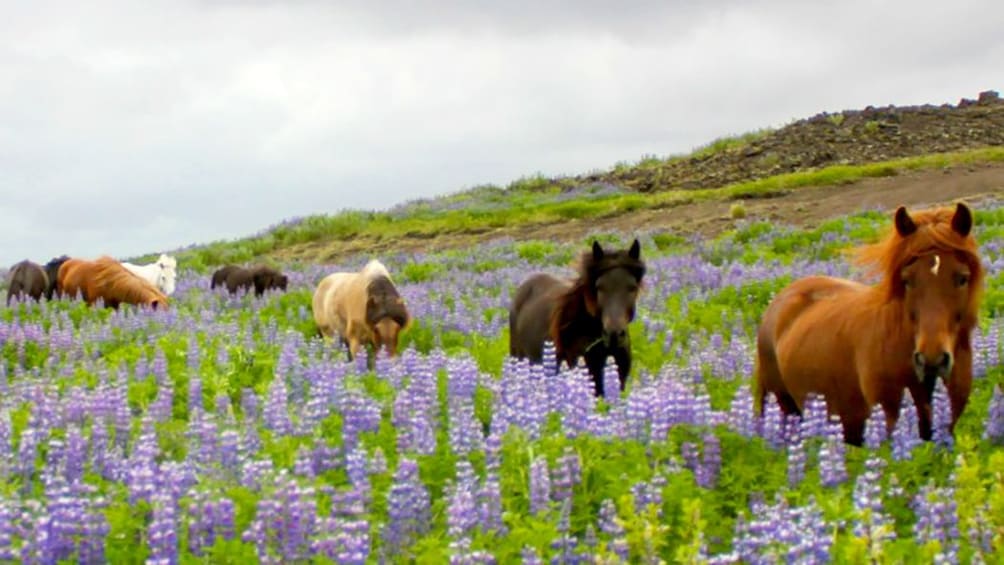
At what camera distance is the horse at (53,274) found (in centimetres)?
2217

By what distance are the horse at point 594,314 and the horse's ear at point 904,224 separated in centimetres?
321

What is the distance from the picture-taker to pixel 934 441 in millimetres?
6473

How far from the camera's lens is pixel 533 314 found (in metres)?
11.5

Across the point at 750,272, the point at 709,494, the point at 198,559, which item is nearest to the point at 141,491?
the point at 198,559

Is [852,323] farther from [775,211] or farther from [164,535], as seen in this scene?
[775,211]

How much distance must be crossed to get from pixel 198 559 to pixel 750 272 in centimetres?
1283

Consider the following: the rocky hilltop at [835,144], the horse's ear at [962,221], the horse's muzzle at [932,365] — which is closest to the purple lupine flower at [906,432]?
the horse's muzzle at [932,365]

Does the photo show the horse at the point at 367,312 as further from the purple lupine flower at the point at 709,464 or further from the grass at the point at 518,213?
the grass at the point at 518,213

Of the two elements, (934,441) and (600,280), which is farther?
(600,280)

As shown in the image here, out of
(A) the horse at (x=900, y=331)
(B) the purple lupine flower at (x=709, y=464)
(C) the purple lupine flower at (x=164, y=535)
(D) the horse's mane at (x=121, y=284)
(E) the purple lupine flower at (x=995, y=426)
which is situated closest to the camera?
(C) the purple lupine flower at (x=164, y=535)

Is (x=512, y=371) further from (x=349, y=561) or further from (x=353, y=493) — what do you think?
(x=349, y=561)

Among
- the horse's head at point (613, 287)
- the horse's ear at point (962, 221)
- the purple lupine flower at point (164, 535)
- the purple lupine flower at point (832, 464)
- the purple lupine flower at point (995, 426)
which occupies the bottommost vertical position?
the purple lupine flower at point (995, 426)

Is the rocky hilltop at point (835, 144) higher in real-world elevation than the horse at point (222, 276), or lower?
higher

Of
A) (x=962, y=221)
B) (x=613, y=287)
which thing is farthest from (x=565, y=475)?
(x=613, y=287)
